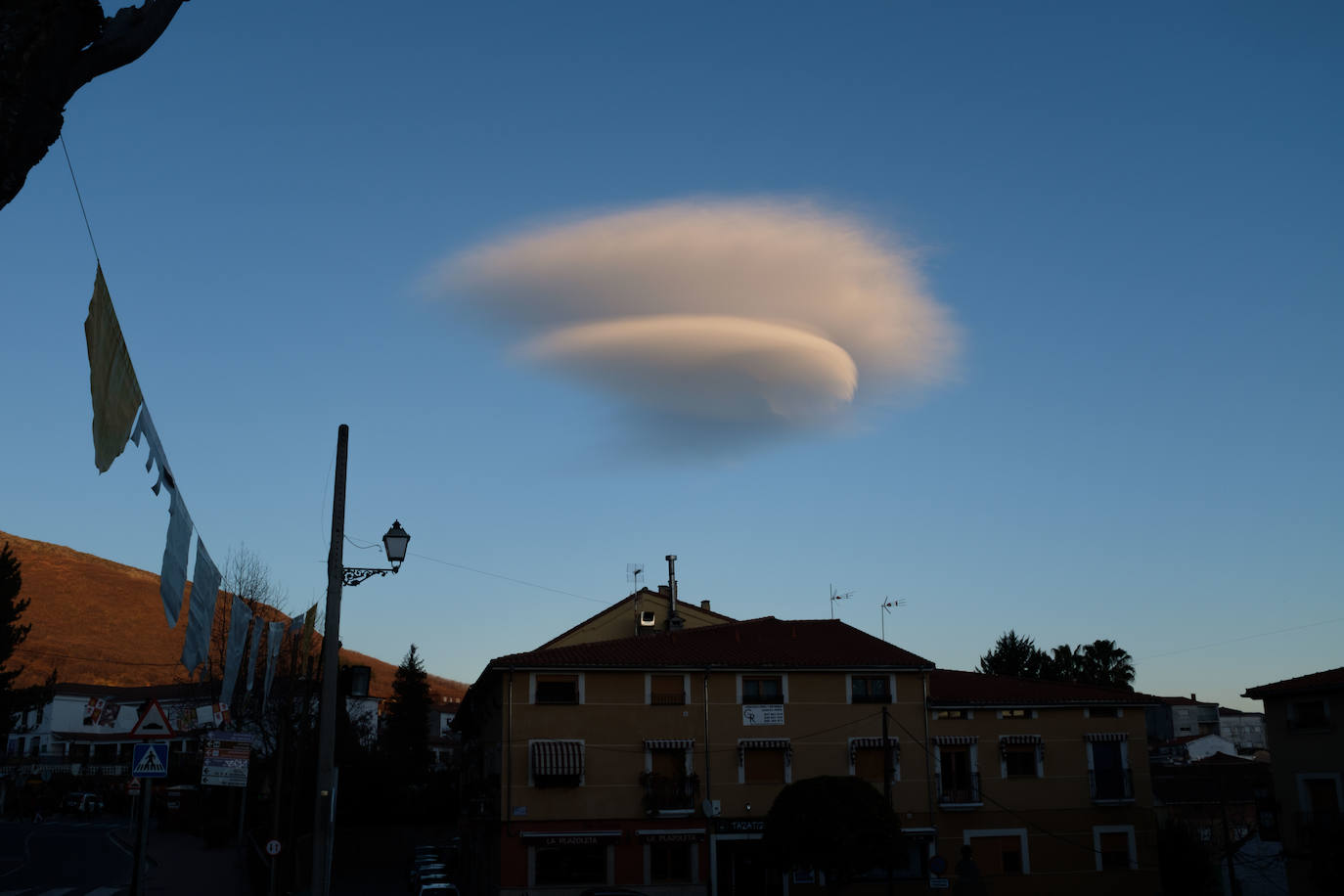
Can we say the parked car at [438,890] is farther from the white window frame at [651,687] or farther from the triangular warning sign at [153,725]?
the triangular warning sign at [153,725]

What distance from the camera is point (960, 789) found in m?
40.7

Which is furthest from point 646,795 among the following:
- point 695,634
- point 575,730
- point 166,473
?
point 166,473

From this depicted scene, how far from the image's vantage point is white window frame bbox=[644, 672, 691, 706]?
3935cm

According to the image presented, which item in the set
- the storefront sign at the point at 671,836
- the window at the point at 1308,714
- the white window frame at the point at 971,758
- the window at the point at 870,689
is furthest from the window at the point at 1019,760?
the storefront sign at the point at 671,836

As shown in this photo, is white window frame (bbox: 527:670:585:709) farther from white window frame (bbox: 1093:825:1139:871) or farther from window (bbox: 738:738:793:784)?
white window frame (bbox: 1093:825:1139:871)

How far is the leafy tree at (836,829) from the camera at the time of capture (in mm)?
32500

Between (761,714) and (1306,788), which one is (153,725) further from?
(1306,788)

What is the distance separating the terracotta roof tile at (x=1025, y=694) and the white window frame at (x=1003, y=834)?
14.3ft

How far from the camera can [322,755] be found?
60.0ft

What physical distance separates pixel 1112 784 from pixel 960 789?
5.99 m

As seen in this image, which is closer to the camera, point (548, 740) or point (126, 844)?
point (548, 740)

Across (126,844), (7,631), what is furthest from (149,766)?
(7,631)

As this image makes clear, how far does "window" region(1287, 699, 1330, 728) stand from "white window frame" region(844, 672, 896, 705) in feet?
47.7

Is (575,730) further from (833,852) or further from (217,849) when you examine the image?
(217,849)
